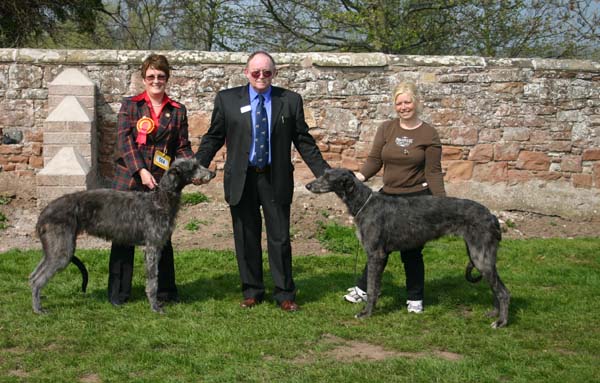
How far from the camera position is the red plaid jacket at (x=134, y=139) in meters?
6.14

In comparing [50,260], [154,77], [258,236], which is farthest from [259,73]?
[50,260]

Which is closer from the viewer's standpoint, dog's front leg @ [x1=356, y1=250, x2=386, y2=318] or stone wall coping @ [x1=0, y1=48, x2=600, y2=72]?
dog's front leg @ [x1=356, y1=250, x2=386, y2=318]

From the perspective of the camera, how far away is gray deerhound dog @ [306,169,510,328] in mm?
5738

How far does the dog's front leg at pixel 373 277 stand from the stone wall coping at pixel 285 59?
5323 millimetres

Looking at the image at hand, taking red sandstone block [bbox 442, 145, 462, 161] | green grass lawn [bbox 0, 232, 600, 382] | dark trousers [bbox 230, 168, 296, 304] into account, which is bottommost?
green grass lawn [bbox 0, 232, 600, 382]

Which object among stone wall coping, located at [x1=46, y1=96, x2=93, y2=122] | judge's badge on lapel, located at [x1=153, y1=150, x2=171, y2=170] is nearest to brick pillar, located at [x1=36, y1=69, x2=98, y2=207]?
stone wall coping, located at [x1=46, y1=96, x2=93, y2=122]

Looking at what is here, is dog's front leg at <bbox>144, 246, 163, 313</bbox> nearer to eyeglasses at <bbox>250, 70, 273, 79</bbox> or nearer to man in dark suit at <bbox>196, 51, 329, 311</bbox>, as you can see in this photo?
man in dark suit at <bbox>196, 51, 329, 311</bbox>

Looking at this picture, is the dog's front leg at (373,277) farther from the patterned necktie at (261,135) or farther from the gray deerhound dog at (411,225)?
the patterned necktie at (261,135)

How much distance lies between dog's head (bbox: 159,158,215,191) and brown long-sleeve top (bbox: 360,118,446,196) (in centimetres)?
162

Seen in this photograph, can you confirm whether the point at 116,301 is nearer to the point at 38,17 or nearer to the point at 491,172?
the point at 491,172

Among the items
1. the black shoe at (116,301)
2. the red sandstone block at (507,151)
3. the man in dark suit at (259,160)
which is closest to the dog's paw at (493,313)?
the man in dark suit at (259,160)

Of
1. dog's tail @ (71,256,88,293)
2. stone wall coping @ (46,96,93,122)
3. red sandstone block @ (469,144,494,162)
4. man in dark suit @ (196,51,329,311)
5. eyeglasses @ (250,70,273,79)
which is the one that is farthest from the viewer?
red sandstone block @ (469,144,494,162)

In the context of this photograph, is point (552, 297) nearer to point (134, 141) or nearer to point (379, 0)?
point (134, 141)

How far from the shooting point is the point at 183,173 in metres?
6.01
